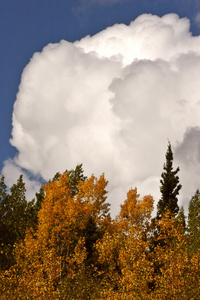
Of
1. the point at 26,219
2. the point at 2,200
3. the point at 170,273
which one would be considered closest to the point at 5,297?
the point at 170,273

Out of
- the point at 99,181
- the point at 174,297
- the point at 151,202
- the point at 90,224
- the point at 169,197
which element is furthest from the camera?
the point at 151,202

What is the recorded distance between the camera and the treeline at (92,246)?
20.8m

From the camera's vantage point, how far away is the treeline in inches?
820

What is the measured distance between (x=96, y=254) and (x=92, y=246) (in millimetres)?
1349

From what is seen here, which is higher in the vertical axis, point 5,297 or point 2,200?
point 2,200

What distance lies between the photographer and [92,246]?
4000cm

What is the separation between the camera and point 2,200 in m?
39.1

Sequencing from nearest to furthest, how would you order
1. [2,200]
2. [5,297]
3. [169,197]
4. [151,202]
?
[5,297], [2,200], [169,197], [151,202]

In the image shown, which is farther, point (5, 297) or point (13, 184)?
point (13, 184)

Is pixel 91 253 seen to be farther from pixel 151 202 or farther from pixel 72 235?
pixel 151 202

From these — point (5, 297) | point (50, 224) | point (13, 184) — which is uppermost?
point (13, 184)

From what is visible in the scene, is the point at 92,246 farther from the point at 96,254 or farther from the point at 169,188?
the point at 169,188

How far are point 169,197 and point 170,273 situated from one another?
29.8m

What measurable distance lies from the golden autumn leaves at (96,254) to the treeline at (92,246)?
8cm
